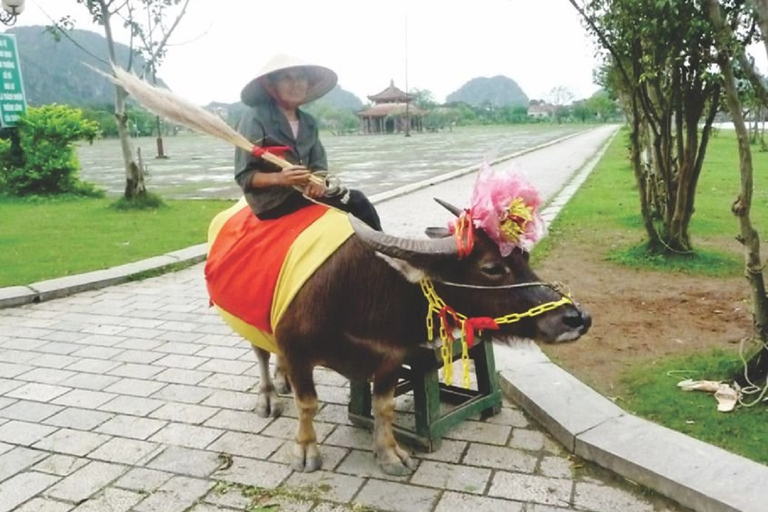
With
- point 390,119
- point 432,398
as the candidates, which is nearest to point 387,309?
point 432,398

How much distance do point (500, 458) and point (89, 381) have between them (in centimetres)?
286

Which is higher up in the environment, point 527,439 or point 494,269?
point 494,269

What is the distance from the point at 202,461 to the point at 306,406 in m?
0.63

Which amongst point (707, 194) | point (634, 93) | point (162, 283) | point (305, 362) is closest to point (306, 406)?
point (305, 362)

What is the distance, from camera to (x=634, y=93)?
7.50 meters

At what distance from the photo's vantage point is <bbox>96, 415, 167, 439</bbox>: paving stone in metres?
3.92

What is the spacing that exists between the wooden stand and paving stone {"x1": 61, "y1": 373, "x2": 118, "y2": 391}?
6.02 ft

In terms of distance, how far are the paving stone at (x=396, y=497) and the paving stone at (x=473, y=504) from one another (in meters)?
0.06

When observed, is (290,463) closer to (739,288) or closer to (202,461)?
(202,461)

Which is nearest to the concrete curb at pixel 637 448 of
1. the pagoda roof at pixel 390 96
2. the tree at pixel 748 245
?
the tree at pixel 748 245

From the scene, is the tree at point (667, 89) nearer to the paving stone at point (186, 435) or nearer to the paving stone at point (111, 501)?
the paving stone at point (186, 435)

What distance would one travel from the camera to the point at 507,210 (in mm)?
2902

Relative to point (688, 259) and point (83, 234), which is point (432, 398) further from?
point (83, 234)

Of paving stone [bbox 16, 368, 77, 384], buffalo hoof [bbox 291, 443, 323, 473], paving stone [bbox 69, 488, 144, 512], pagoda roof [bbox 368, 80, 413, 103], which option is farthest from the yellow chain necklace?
pagoda roof [bbox 368, 80, 413, 103]
